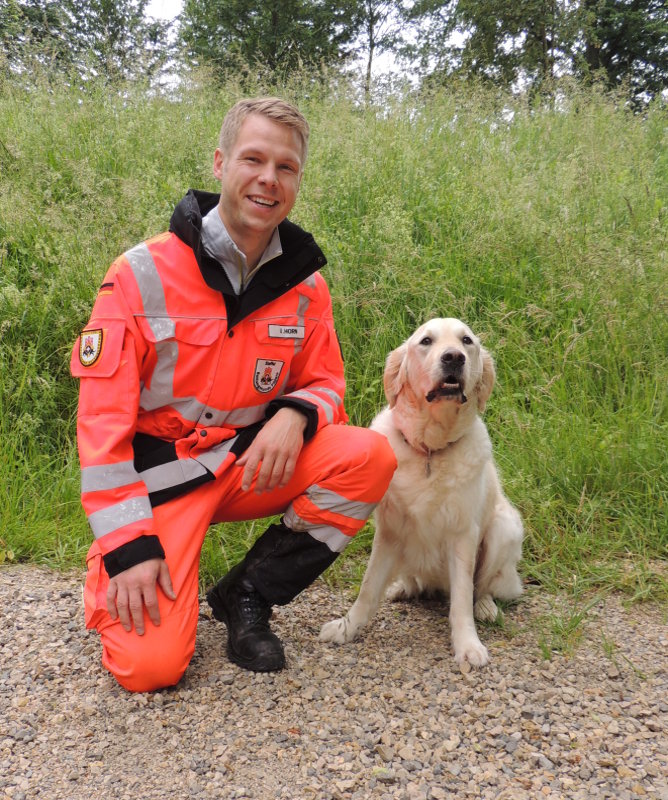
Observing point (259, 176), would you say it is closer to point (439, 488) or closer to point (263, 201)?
point (263, 201)

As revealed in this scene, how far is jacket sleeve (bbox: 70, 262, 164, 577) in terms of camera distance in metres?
2.16

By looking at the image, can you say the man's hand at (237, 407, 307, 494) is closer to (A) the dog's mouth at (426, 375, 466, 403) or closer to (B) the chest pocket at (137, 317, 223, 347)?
(B) the chest pocket at (137, 317, 223, 347)

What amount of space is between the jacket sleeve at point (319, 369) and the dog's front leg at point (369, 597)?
1.75ft

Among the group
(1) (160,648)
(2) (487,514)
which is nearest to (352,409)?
(2) (487,514)

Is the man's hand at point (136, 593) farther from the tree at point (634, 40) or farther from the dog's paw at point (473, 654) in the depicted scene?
the tree at point (634, 40)

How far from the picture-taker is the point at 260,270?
251 cm

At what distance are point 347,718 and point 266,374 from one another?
1169 millimetres

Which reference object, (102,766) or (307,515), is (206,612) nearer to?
(307,515)

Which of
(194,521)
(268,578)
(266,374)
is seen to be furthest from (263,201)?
(268,578)

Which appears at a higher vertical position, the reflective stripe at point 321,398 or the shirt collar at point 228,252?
the shirt collar at point 228,252

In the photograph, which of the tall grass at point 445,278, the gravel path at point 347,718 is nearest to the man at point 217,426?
the gravel path at point 347,718

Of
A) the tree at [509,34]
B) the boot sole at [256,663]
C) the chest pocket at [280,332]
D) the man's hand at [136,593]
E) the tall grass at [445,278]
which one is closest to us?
the man's hand at [136,593]

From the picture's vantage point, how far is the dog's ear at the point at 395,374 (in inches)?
109

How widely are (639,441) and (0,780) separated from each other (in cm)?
301
